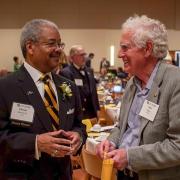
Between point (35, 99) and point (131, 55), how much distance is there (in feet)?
1.95

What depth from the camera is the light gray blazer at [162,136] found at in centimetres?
188

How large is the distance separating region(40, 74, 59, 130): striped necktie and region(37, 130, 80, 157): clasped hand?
0.12 meters

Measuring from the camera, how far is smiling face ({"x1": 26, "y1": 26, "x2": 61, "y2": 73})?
7.36 ft

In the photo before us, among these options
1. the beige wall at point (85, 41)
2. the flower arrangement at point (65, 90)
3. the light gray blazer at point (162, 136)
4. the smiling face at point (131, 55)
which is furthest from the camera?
the beige wall at point (85, 41)

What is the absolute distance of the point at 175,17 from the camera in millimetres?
16594

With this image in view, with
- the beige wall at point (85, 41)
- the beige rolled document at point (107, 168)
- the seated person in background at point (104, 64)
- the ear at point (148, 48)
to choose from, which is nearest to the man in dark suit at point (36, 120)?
the beige rolled document at point (107, 168)

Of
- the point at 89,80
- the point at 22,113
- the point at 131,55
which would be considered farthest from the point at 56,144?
the point at 89,80

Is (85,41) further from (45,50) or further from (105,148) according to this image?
(105,148)

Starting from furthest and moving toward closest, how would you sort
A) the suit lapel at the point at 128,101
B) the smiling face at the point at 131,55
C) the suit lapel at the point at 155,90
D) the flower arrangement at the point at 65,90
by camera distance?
1. the flower arrangement at the point at 65,90
2. the suit lapel at the point at 128,101
3. the smiling face at the point at 131,55
4. the suit lapel at the point at 155,90

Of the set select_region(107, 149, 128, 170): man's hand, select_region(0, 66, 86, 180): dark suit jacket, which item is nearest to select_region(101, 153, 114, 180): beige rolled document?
select_region(107, 149, 128, 170): man's hand

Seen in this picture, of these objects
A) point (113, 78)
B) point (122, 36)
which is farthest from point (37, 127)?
point (113, 78)

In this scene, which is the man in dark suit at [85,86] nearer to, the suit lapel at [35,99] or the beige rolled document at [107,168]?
the suit lapel at [35,99]

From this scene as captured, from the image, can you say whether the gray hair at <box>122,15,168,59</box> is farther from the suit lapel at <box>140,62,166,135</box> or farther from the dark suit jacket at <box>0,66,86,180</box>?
the dark suit jacket at <box>0,66,86,180</box>

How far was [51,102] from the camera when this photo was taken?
228cm
